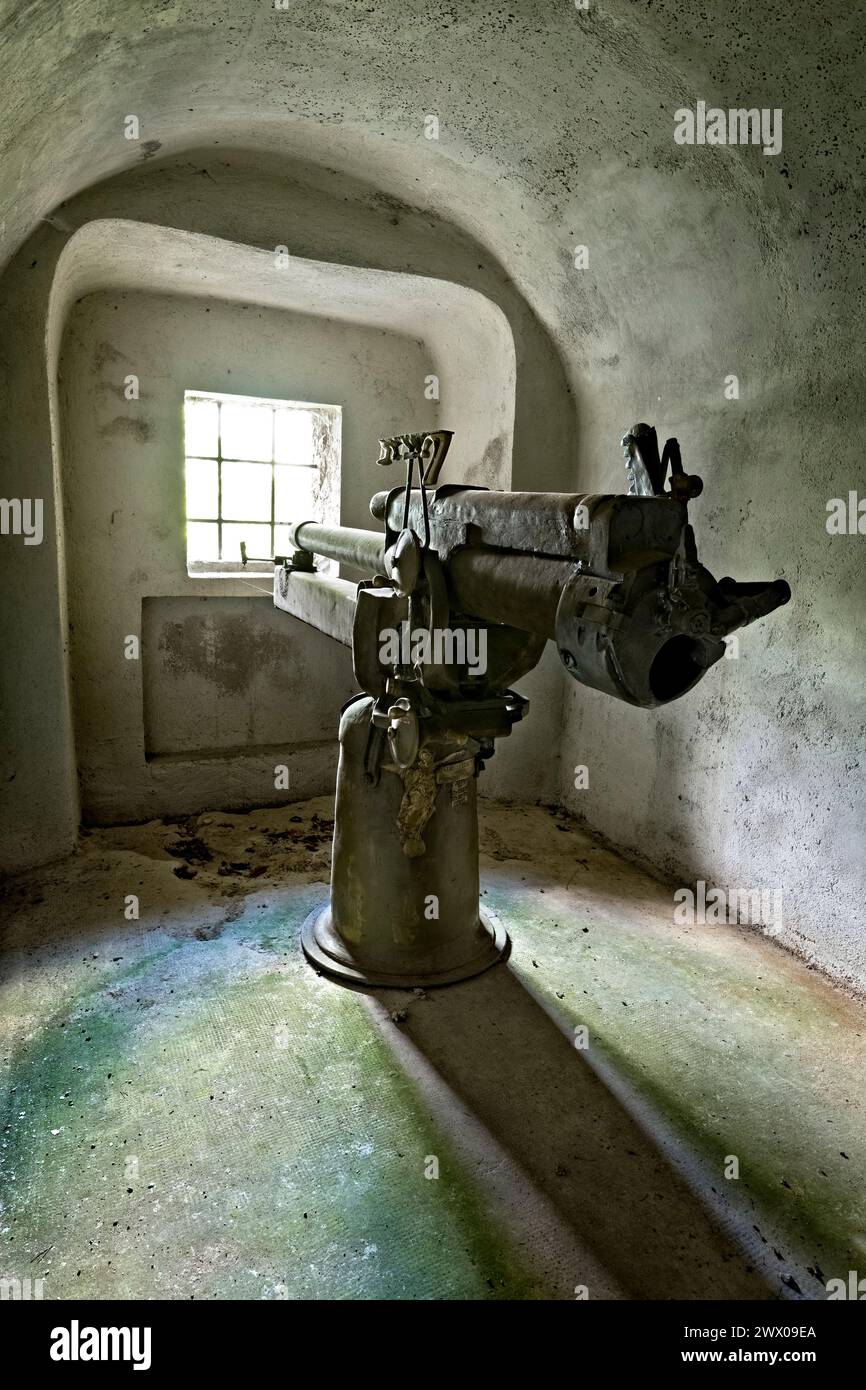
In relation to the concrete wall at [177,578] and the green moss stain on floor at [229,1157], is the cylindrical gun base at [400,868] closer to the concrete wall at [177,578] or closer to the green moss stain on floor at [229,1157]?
the green moss stain on floor at [229,1157]

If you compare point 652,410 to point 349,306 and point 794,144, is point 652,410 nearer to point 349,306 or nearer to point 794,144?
point 794,144

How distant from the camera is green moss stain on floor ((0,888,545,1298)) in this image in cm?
193

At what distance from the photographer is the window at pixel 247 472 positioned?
5.23 m

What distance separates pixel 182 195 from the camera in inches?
154

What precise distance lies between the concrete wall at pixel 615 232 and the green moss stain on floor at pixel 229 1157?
1.86 meters

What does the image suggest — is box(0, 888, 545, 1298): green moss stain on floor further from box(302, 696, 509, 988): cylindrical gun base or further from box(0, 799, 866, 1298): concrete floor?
box(302, 696, 509, 988): cylindrical gun base

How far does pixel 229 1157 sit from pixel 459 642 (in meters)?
1.76

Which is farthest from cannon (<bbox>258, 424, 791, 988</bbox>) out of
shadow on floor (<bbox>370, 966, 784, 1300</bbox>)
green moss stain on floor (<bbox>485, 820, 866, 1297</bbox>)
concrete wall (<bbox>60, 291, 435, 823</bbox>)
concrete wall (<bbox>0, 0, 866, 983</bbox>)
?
concrete wall (<bbox>60, 291, 435, 823</bbox>)

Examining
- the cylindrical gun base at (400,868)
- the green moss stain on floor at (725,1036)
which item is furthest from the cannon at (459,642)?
the green moss stain on floor at (725,1036)

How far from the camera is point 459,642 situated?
278 centimetres

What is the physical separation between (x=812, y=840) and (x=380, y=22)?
3797 mm

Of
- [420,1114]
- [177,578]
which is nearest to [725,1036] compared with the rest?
[420,1114]

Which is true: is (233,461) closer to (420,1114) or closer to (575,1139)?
(420,1114)

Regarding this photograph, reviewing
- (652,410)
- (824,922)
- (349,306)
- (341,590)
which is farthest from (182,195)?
(824,922)
